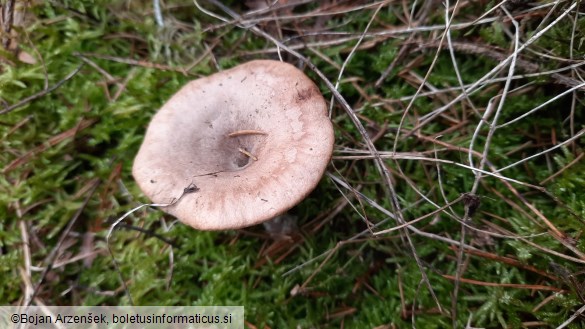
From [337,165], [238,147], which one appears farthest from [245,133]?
[337,165]

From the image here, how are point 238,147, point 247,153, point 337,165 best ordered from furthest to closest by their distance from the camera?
point 337,165
point 238,147
point 247,153

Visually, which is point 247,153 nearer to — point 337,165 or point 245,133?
point 245,133

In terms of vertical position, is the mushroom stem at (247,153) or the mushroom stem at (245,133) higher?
the mushroom stem at (245,133)

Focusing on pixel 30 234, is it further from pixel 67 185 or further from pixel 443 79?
pixel 443 79

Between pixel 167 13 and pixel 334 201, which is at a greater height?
pixel 167 13

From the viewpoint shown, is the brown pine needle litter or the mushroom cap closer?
the mushroom cap

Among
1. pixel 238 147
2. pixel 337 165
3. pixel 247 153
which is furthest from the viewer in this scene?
pixel 337 165

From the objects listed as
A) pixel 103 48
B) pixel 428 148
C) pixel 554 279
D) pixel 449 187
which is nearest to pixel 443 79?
pixel 428 148

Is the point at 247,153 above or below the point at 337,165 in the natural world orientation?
above
